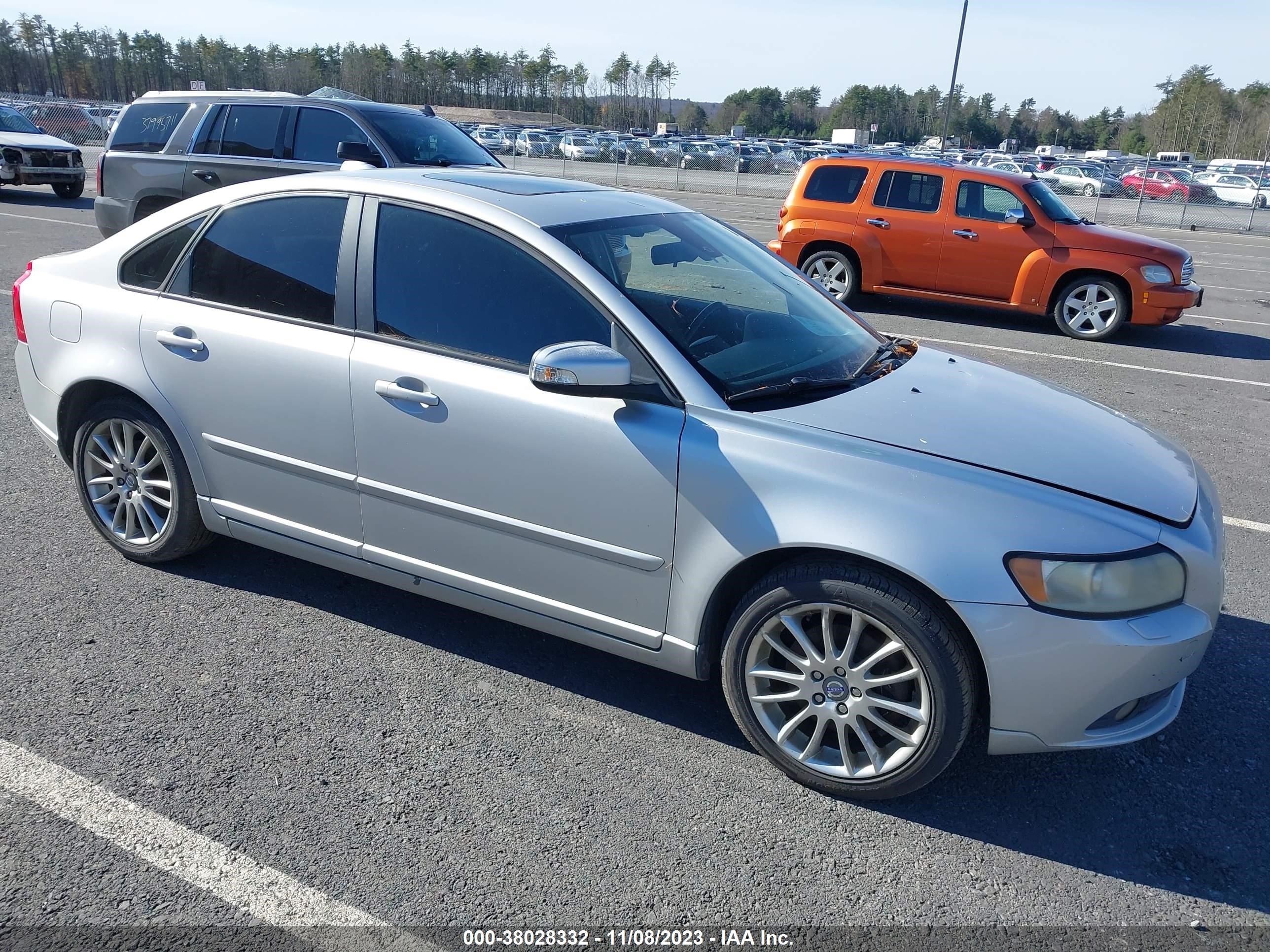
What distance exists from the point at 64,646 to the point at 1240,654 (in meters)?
4.36

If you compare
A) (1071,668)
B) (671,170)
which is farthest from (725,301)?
(671,170)

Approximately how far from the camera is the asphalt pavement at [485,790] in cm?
248

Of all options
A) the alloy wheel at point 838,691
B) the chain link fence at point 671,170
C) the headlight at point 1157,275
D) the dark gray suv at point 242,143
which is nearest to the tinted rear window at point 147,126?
the dark gray suv at point 242,143

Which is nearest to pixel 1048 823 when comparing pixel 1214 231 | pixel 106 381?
pixel 106 381

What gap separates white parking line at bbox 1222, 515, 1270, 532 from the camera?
499cm

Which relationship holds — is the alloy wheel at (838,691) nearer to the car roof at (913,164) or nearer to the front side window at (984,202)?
the front side window at (984,202)

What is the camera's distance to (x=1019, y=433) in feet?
10.0

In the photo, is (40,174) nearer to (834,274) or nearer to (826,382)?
(834,274)

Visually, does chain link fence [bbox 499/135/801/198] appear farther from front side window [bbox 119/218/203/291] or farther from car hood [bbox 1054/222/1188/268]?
front side window [bbox 119/218/203/291]

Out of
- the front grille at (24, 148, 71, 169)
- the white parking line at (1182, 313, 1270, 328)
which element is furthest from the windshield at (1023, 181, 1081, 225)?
the front grille at (24, 148, 71, 169)

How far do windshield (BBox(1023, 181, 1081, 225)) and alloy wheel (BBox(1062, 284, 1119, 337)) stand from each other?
78 cm

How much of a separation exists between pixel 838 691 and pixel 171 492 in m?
2.74

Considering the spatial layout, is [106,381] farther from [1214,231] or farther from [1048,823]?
[1214,231]

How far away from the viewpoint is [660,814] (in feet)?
9.18
